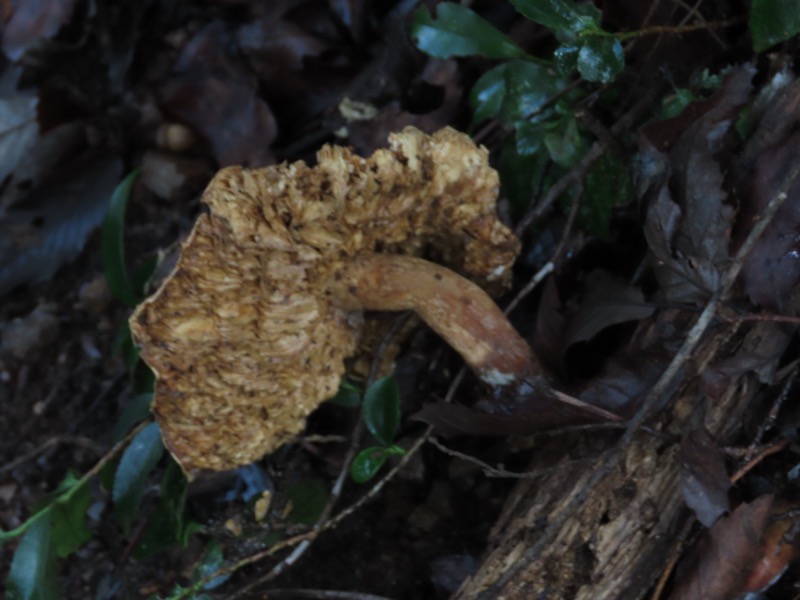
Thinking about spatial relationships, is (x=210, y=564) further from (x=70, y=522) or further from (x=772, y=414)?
(x=772, y=414)

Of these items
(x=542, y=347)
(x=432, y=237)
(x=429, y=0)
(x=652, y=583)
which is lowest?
(x=652, y=583)

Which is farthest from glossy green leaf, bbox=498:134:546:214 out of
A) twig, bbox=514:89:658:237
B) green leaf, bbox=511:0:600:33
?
green leaf, bbox=511:0:600:33

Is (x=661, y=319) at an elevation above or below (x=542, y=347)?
above

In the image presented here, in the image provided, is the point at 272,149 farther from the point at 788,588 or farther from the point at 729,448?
the point at 788,588

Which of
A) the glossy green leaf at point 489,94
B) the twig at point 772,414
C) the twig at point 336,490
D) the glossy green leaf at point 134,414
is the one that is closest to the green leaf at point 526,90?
the glossy green leaf at point 489,94

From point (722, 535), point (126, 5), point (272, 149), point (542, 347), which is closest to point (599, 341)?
point (542, 347)

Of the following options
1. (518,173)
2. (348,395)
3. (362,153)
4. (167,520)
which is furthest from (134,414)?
(518,173)
